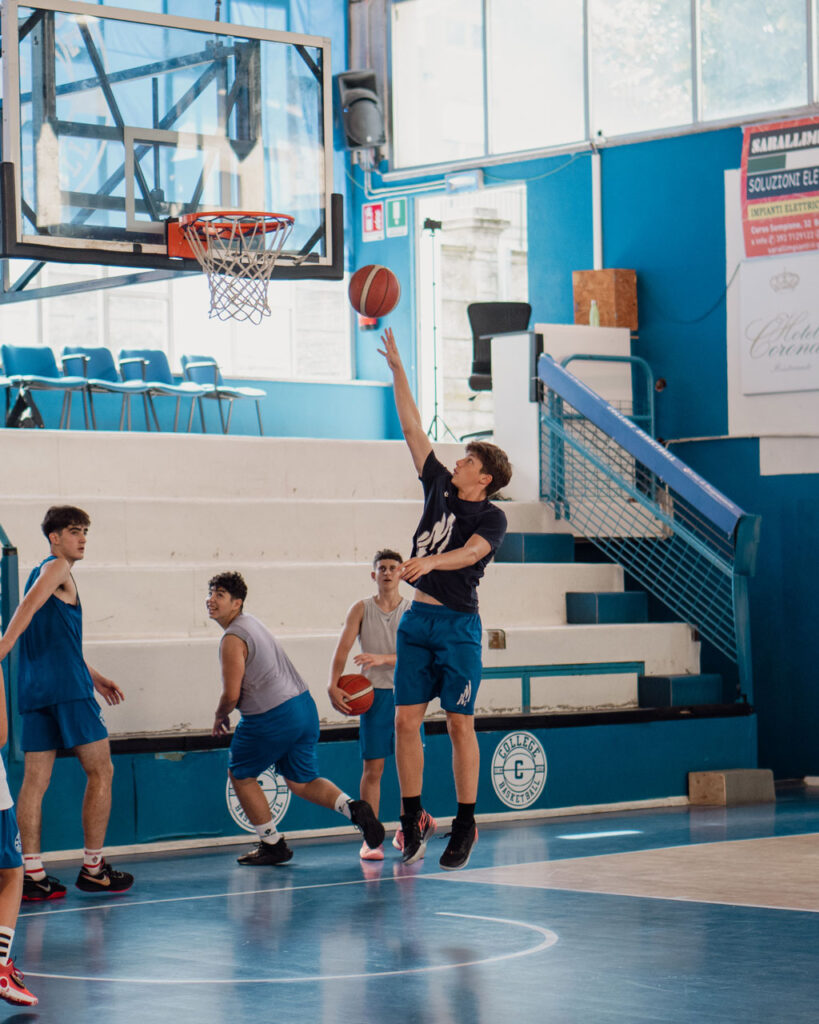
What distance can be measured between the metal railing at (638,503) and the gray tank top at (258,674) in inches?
172

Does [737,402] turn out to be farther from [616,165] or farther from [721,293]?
[616,165]

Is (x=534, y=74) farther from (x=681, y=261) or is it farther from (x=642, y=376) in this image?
(x=642, y=376)

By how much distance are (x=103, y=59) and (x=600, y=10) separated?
6.27 metres

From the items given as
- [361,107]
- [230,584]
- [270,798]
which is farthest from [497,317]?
[230,584]

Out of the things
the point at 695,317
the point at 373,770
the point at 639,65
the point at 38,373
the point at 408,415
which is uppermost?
the point at 639,65

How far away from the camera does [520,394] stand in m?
Answer: 13.1

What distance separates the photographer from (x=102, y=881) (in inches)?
292

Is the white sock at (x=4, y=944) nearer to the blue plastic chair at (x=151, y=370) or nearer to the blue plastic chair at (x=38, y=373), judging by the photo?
the blue plastic chair at (x=38, y=373)

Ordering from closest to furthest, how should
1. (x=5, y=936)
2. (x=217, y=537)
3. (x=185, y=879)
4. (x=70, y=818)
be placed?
(x=5, y=936)
(x=185, y=879)
(x=70, y=818)
(x=217, y=537)

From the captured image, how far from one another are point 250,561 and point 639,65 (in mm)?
6328

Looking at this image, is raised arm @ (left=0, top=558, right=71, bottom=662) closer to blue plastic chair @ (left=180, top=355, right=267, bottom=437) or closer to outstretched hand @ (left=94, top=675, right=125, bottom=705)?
outstretched hand @ (left=94, top=675, right=125, bottom=705)

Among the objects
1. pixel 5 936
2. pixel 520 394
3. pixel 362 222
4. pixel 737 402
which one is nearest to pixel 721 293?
pixel 737 402

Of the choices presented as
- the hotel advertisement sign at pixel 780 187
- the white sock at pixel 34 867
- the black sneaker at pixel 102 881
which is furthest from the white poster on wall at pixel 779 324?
the white sock at pixel 34 867

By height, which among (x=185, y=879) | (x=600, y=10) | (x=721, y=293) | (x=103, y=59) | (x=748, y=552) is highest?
(x=600, y=10)
